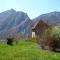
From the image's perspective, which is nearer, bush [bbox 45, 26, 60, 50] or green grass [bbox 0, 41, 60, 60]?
green grass [bbox 0, 41, 60, 60]

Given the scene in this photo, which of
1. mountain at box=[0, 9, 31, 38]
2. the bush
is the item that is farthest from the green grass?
mountain at box=[0, 9, 31, 38]

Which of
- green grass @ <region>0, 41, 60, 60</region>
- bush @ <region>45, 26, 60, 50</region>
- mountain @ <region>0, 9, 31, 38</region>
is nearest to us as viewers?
green grass @ <region>0, 41, 60, 60</region>

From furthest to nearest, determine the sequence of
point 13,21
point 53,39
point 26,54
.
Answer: point 13,21 < point 53,39 < point 26,54

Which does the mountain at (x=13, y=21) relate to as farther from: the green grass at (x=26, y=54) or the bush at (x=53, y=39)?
the green grass at (x=26, y=54)

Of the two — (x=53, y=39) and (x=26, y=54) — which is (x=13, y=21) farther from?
(x=26, y=54)

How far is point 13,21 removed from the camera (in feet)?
421

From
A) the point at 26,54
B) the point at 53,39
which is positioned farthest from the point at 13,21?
the point at 26,54

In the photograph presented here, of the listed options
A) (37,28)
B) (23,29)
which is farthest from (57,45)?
(23,29)

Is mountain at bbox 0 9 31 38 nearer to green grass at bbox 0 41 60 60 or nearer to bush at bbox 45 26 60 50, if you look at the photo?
bush at bbox 45 26 60 50

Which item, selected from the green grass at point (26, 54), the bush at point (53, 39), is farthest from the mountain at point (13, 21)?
the green grass at point (26, 54)

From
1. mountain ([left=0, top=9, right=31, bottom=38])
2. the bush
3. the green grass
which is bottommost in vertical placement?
the green grass

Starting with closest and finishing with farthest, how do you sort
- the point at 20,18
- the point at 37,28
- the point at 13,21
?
the point at 37,28
the point at 13,21
the point at 20,18

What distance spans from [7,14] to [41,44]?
4772 inches

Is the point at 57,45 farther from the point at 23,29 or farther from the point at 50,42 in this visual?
the point at 23,29
